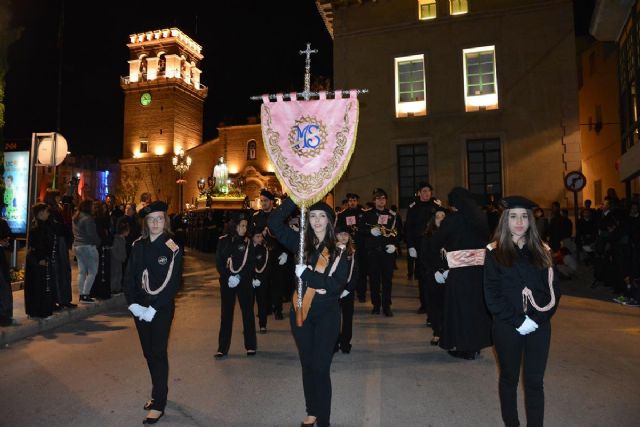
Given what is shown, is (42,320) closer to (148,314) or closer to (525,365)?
(148,314)

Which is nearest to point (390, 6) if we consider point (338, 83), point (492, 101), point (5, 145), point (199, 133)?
point (338, 83)

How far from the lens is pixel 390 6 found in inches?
860

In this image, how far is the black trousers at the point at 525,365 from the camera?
135 inches

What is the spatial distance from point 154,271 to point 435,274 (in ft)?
12.5

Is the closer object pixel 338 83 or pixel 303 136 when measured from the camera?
pixel 303 136

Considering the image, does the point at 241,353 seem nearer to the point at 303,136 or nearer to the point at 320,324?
the point at 320,324

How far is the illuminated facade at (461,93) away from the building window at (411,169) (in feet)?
0.15

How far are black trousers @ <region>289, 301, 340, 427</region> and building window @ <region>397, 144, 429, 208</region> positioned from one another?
1778 cm

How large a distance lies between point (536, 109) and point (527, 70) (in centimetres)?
176

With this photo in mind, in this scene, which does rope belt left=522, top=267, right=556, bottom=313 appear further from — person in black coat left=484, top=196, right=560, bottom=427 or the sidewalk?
the sidewalk

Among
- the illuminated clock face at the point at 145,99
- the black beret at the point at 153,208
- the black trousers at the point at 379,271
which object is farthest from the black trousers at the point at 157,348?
the illuminated clock face at the point at 145,99

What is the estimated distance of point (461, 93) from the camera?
2084cm

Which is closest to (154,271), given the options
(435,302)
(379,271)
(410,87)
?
(435,302)

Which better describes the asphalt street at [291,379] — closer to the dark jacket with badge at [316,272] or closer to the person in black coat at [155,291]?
the person in black coat at [155,291]
